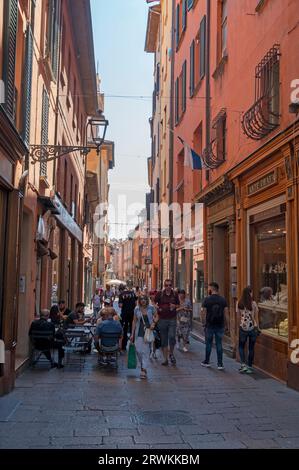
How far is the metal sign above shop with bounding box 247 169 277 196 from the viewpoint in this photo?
988cm

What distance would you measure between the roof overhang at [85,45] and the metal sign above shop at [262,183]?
9524 millimetres

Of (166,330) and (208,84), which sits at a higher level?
(208,84)

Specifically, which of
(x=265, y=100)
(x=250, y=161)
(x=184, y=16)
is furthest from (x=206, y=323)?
(x=184, y=16)

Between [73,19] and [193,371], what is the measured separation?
12.9 meters

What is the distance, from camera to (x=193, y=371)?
1041cm

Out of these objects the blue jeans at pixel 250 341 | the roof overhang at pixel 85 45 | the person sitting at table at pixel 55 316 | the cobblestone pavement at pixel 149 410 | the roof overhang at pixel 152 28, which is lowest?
the cobblestone pavement at pixel 149 410

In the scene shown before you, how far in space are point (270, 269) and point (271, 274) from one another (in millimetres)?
113

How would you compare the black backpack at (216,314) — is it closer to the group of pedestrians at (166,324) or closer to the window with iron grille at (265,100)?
the group of pedestrians at (166,324)

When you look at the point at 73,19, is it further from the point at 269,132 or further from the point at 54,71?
the point at 269,132

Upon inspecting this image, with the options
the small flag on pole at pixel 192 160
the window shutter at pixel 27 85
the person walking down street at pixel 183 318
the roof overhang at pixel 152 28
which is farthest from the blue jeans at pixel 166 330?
the roof overhang at pixel 152 28

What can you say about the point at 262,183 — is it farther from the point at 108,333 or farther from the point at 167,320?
the point at 108,333

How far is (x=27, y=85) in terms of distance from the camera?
9953mm

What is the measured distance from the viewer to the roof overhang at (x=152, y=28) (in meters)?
32.2
